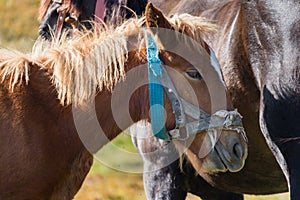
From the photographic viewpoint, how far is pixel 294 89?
13.4 feet

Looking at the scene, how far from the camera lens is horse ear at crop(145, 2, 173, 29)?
3697 mm

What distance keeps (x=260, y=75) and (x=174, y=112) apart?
0.74 m

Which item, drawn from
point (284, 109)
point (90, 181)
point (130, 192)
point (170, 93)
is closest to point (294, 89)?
point (284, 109)

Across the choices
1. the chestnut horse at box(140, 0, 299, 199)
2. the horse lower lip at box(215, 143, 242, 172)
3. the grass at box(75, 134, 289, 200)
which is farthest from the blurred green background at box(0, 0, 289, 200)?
the horse lower lip at box(215, 143, 242, 172)

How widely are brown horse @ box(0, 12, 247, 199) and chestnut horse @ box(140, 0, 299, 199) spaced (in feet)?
1.35

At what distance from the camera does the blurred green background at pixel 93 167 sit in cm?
891

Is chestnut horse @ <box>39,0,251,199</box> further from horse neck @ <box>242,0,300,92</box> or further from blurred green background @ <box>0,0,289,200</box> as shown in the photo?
horse neck @ <box>242,0,300,92</box>

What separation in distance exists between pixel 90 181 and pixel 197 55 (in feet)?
21.1

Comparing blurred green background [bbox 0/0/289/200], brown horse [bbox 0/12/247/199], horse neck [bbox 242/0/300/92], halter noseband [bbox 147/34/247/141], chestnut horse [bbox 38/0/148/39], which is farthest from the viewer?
blurred green background [bbox 0/0/289/200]

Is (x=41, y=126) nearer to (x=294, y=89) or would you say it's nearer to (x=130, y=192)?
(x=294, y=89)

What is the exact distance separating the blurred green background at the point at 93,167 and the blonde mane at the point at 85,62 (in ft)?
6.87

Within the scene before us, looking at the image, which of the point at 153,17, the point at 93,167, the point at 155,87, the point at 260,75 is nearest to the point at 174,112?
the point at 155,87

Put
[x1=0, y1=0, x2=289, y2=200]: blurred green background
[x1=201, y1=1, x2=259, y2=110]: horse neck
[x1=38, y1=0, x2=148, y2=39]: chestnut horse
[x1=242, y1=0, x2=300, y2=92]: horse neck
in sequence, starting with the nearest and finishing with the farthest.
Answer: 1. [x1=242, y1=0, x2=300, y2=92]: horse neck
2. [x1=201, y1=1, x2=259, y2=110]: horse neck
3. [x1=38, y1=0, x2=148, y2=39]: chestnut horse
4. [x1=0, y1=0, x2=289, y2=200]: blurred green background

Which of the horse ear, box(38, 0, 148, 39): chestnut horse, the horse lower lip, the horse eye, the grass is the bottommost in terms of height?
the grass
